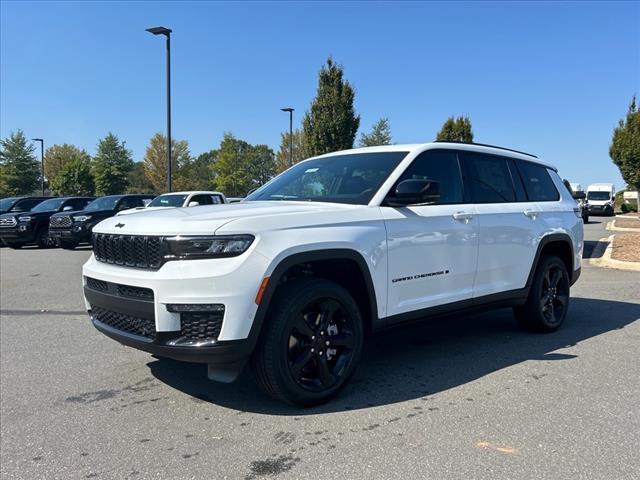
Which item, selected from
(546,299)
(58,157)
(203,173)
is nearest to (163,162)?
(58,157)

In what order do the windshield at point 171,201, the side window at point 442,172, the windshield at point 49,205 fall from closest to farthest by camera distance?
1. the side window at point 442,172
2. the windshield at point 171,201
3. the windshield at point 49,205

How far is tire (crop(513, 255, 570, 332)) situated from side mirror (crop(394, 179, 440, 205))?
216cm

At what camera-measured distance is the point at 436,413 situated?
3.61 metres

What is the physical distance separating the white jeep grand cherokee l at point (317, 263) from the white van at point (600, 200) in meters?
38.9

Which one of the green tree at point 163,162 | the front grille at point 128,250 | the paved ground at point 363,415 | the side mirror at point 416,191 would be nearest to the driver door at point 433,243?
the side mirror at point 416,191

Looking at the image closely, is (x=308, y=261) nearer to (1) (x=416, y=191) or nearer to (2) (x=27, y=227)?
(1) (x=416, y=191)

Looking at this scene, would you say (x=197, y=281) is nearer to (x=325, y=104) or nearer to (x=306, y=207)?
(x=306, y=207)

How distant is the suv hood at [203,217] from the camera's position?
3338 millimetres

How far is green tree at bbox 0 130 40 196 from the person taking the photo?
53125mm

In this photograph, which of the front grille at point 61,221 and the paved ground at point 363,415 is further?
the front grille at point 61,221

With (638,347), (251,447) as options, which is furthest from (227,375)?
(638,347)

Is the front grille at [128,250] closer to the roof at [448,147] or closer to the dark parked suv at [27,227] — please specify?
the roof at [448,147]

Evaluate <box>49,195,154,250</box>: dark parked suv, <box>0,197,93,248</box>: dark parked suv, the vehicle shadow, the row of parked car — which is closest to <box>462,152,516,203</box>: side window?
the vehicle shadow

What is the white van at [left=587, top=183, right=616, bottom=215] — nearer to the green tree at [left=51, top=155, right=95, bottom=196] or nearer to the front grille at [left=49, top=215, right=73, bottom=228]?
the front grille at [left=49, top=215, right=73, bottom=228]
